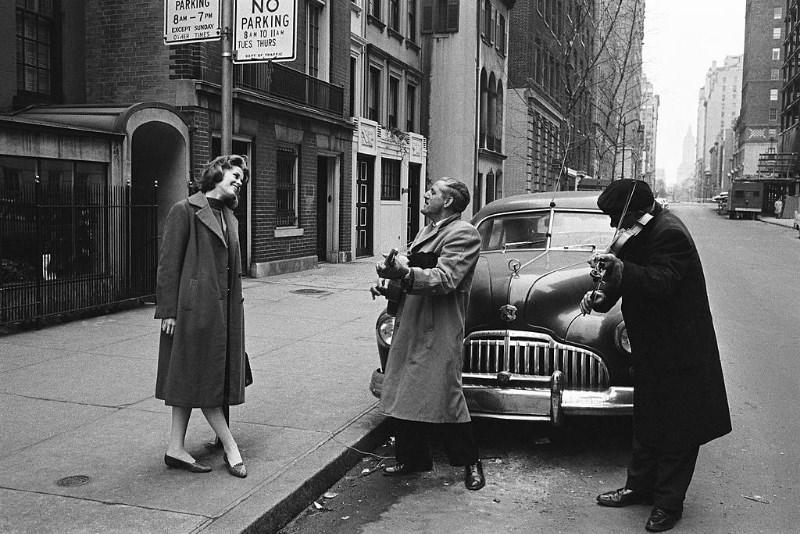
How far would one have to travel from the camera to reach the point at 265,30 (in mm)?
8641

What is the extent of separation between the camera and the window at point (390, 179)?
25203 millimetres

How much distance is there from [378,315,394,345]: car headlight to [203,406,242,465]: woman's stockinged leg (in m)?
1.40

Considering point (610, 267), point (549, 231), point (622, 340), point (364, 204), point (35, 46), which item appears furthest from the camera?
point (364, 204)

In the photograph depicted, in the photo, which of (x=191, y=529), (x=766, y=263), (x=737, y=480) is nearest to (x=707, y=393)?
(x=737, y=480)

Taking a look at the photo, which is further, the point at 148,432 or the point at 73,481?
the point at 148,432

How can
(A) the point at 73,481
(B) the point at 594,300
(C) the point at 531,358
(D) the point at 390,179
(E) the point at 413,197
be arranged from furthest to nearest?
(E) the point at 413,197 → (D) the point at 390,179 → (C) the point at 531,358 → (A) the point at 73,481 → (B) the point at 594,300

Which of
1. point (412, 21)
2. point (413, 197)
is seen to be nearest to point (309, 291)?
point (413, 197)

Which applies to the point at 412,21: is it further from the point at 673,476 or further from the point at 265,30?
the point at 673,476

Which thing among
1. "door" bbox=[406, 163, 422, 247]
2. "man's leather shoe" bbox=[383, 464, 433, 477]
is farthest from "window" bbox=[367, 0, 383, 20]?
"man's leather shoe" bbox=[383, 464, 433, 477]

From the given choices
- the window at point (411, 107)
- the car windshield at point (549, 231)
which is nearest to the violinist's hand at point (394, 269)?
the car windshield at point (549, 231)

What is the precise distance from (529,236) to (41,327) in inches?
249

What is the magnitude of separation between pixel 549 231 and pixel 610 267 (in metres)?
3.05

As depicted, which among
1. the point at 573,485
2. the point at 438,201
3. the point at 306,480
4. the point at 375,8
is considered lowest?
the point at 573,485

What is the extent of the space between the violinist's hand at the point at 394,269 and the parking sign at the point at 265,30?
4666 mm
